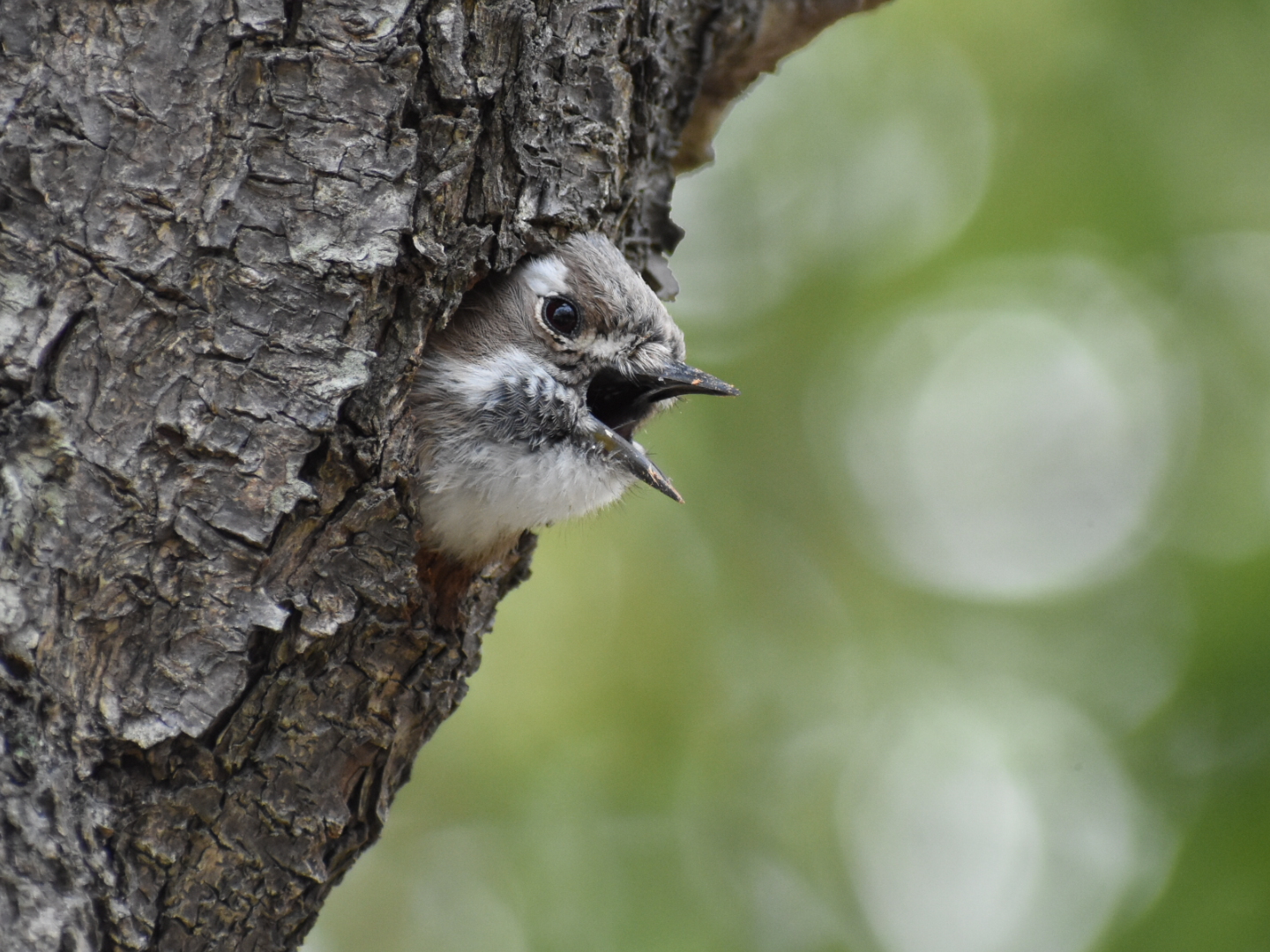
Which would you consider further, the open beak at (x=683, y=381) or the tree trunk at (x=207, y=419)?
the open beak at (x=683, y=381)

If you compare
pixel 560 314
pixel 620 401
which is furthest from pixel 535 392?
pixel 620 401

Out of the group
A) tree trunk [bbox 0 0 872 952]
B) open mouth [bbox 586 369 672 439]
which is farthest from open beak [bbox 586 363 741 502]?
tree trunk [bbox 0 0 872 952]

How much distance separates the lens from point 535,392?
2.83 m

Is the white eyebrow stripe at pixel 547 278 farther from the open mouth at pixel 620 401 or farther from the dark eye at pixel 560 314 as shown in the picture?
the open mouth at pixel 620 401

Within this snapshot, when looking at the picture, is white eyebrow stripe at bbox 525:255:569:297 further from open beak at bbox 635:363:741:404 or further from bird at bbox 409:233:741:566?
open beak at bbox 635:363:741:404

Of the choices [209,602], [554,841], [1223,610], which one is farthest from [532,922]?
[209,602]

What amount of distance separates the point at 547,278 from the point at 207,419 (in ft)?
3.43

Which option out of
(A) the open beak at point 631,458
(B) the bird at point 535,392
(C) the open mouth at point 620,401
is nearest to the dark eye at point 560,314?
(B) the bird at point 535,392

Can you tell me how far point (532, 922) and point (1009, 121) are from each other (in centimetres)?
506

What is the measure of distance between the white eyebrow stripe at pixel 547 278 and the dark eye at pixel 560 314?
22mm

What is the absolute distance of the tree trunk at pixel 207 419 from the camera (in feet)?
7.10

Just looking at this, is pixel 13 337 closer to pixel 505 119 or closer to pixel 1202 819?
pixel 505 119

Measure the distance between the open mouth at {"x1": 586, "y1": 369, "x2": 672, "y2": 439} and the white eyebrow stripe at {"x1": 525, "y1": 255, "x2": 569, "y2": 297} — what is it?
257mm

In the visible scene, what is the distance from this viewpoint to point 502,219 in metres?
2.62
